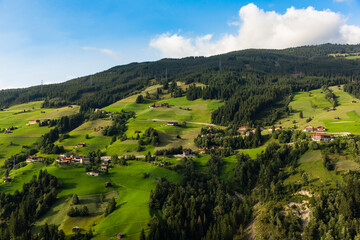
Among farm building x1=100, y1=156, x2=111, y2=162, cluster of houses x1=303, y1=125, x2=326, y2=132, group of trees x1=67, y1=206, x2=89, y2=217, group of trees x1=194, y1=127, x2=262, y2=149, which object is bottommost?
group of trees x1=67, y1=206, x2=89, y2=217

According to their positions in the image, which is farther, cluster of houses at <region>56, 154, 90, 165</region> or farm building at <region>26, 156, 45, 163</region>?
farm building at <region>26, 156, 45, 163</region>

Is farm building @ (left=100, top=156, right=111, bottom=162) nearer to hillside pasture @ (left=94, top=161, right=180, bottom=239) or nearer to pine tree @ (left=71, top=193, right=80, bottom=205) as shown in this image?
hillside pasture @ (left=94, top=161, right=180, bottom=239)

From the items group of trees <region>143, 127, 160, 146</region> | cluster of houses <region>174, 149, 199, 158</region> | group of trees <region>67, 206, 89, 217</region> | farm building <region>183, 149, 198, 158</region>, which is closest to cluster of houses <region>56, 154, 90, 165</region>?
group of trees <region>143, 127, 160, 146</region>

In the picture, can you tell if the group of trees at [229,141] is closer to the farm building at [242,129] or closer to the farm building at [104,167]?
the farm building at [242,129]

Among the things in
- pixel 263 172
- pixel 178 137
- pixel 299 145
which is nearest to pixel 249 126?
pixel 178 137

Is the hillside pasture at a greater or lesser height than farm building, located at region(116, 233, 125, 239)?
greater

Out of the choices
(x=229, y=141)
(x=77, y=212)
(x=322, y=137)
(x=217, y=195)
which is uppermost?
(x=322, y=137)

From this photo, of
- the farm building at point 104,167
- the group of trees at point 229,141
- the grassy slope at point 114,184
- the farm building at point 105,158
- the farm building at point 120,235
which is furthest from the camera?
the group of trees at point 229,141

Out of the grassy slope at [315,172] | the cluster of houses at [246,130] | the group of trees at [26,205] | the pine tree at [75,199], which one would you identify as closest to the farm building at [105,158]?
the group of trees at [26,205]

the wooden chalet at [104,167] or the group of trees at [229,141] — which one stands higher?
the group of trees at [229,141]

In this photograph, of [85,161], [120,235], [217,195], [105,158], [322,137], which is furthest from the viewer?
[105,158]

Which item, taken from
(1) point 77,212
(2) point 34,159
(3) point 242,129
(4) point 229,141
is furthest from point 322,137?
(2) point 34,159

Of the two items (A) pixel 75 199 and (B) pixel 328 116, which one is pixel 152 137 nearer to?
(A) pixel 75 199
